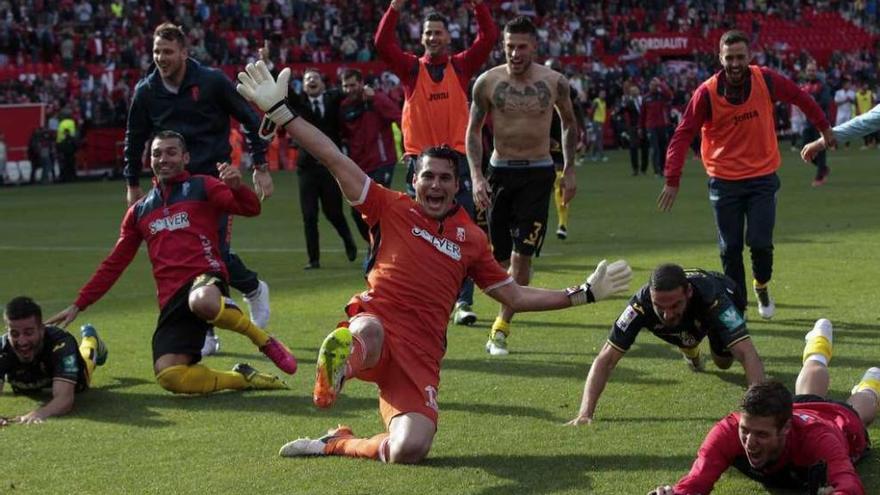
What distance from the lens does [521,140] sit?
38.4ft

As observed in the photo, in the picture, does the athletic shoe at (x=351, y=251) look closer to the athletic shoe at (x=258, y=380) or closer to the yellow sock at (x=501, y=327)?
the yellow sock at (x=501, y=327)

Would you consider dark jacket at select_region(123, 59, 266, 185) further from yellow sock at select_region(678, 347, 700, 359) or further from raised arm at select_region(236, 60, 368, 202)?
yellow sock at select_region(678, 347, 700, 359)

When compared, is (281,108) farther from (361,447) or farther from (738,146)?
(738,146)

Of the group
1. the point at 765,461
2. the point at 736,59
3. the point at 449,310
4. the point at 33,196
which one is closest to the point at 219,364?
the point at 449,310

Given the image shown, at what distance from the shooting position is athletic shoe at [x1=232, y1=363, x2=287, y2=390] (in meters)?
9.93

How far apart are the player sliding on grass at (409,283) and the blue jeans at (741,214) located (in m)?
4.16

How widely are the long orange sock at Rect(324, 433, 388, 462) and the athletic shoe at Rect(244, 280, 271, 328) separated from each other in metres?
3.95

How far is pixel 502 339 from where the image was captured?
1105 centimetres

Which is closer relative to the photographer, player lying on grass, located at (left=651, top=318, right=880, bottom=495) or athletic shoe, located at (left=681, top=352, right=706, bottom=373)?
player lying on grass, located at (left=651, top=318, right=880, bottom=495)

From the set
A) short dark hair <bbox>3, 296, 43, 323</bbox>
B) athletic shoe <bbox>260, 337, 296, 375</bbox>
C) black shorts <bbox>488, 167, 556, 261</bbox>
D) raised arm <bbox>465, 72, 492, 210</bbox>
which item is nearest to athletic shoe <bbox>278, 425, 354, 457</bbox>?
athletic shoe <bbox>260, 337, 296, 375</bbox>

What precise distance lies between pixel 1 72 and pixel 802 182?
70.2 ft

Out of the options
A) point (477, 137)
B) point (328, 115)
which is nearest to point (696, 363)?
point (477, 137)

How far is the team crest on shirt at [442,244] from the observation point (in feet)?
26.2

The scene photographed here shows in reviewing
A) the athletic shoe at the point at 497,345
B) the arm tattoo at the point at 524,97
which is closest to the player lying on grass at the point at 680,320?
the athletic shoe at the point at 497,345
